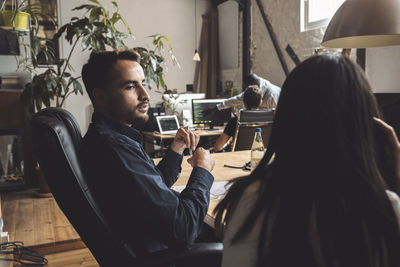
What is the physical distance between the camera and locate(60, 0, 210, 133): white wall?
235 inches

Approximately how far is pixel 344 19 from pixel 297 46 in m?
3.20

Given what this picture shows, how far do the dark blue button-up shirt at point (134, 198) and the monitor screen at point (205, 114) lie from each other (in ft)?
11.4

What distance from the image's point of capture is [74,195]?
97 cm

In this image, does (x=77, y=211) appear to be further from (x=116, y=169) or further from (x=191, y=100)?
(x=191, y=100)

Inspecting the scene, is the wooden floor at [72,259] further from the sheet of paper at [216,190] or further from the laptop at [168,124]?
the laptop at [168,124]

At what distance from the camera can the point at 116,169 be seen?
1.08m

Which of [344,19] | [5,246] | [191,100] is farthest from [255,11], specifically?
[5,246]

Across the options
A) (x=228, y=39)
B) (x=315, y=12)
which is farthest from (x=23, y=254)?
(x=228, y=39)

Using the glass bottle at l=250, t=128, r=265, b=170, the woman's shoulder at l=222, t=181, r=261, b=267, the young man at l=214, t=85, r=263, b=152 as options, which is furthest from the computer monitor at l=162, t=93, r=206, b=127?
the woman's shoulder at l=222, t=181, r=261, b=267

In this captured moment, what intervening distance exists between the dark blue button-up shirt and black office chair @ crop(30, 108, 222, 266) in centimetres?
5

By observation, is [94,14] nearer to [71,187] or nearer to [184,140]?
[184,140]

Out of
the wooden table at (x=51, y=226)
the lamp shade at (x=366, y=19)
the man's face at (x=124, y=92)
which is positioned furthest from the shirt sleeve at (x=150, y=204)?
the lamp shade at (x=366, y=19)

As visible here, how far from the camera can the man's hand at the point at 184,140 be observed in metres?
1.55

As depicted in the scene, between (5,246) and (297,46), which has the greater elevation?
(297,46)
